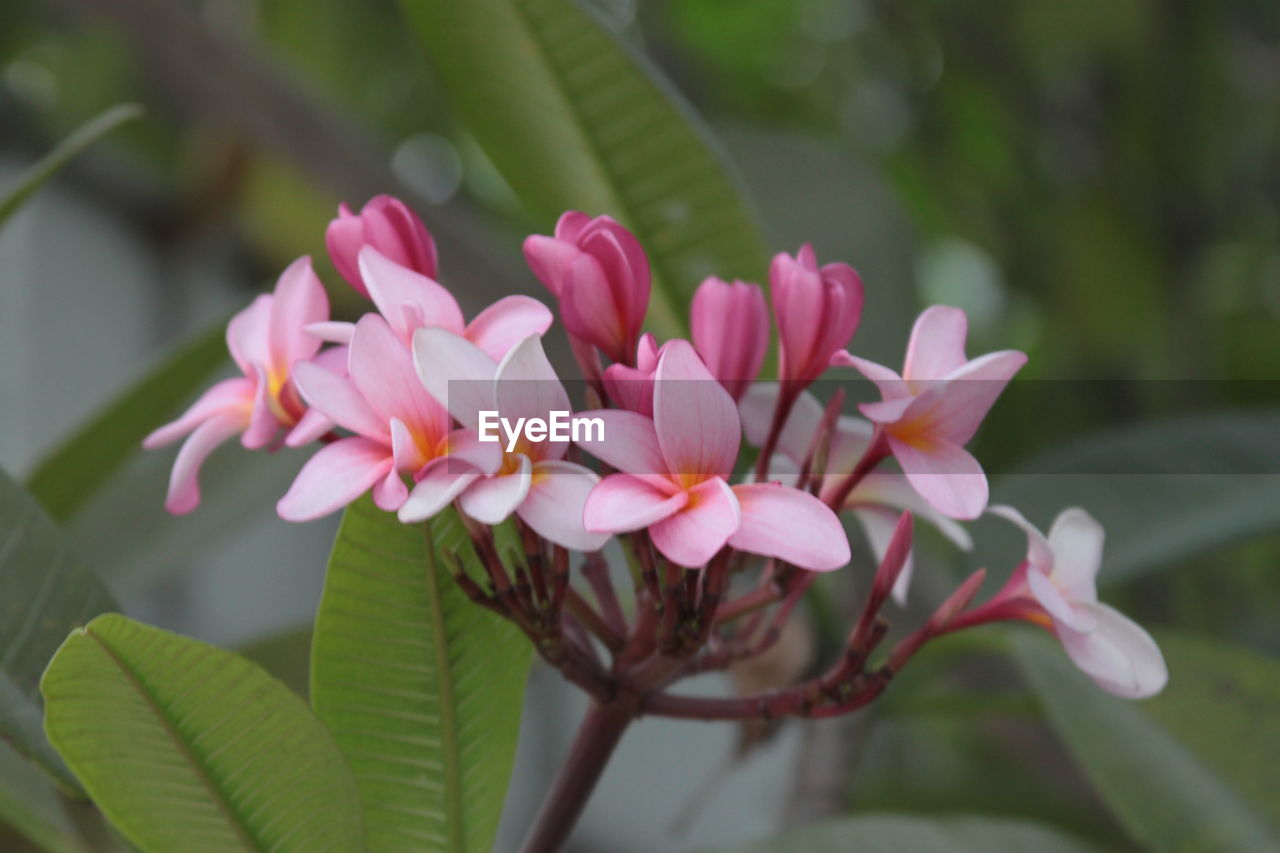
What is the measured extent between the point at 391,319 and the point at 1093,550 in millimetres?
196

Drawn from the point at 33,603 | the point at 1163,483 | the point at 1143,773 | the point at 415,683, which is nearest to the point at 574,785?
the point at 415,683

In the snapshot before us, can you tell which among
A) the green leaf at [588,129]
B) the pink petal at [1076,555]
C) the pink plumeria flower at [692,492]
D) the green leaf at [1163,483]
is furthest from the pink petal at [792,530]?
the green leaf at [1163,483]

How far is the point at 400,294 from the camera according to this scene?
281 millimetres

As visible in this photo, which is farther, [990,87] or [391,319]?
[990,87]

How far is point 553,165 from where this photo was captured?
0.47 meters

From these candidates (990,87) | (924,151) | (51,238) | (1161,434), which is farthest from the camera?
(51,238)

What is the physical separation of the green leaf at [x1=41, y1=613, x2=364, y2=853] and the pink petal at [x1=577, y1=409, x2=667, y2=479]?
0.32 ft

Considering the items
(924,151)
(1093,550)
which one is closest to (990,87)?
(924,151)

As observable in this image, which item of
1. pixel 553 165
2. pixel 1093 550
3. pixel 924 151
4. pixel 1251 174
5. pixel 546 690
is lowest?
pixel 546 690

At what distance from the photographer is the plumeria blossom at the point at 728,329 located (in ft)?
1.00

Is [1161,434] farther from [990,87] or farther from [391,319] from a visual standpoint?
[990,87]

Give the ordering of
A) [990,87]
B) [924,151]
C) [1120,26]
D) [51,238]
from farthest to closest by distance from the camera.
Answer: [51,238] → [924,151] → [990,87] → [1120,26]

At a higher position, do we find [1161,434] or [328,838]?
[328,838]

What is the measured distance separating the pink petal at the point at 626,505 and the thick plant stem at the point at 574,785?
90 millimetres
